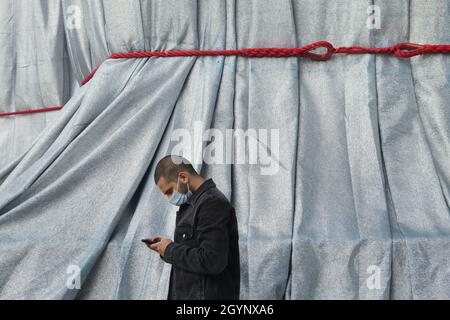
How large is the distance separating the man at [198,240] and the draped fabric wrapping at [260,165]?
34cm

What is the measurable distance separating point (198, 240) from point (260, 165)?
0.67 metres

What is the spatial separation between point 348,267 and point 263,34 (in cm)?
83

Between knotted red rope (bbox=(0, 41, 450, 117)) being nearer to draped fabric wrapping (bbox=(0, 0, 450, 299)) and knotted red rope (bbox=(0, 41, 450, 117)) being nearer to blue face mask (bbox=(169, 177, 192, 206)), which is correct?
draped fabric wrapping (bbox=(0, 0, 450, 299))

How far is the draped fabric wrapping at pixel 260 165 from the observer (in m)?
2.01

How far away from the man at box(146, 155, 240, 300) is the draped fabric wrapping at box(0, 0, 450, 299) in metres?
0.34

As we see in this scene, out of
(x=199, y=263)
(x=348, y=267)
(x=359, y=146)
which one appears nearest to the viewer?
(x=199, y=263)

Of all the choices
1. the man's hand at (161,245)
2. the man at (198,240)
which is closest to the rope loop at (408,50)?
the man at (198,240)

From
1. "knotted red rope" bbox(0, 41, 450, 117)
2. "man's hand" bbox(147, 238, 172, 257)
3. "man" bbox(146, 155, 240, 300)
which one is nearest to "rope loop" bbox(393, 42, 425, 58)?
"knotted red rope" bbox(0, 41, 450, 117)

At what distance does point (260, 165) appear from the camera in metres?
2.24

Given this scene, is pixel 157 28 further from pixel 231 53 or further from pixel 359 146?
pixel 359 146

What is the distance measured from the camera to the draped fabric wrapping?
79.3 inches
